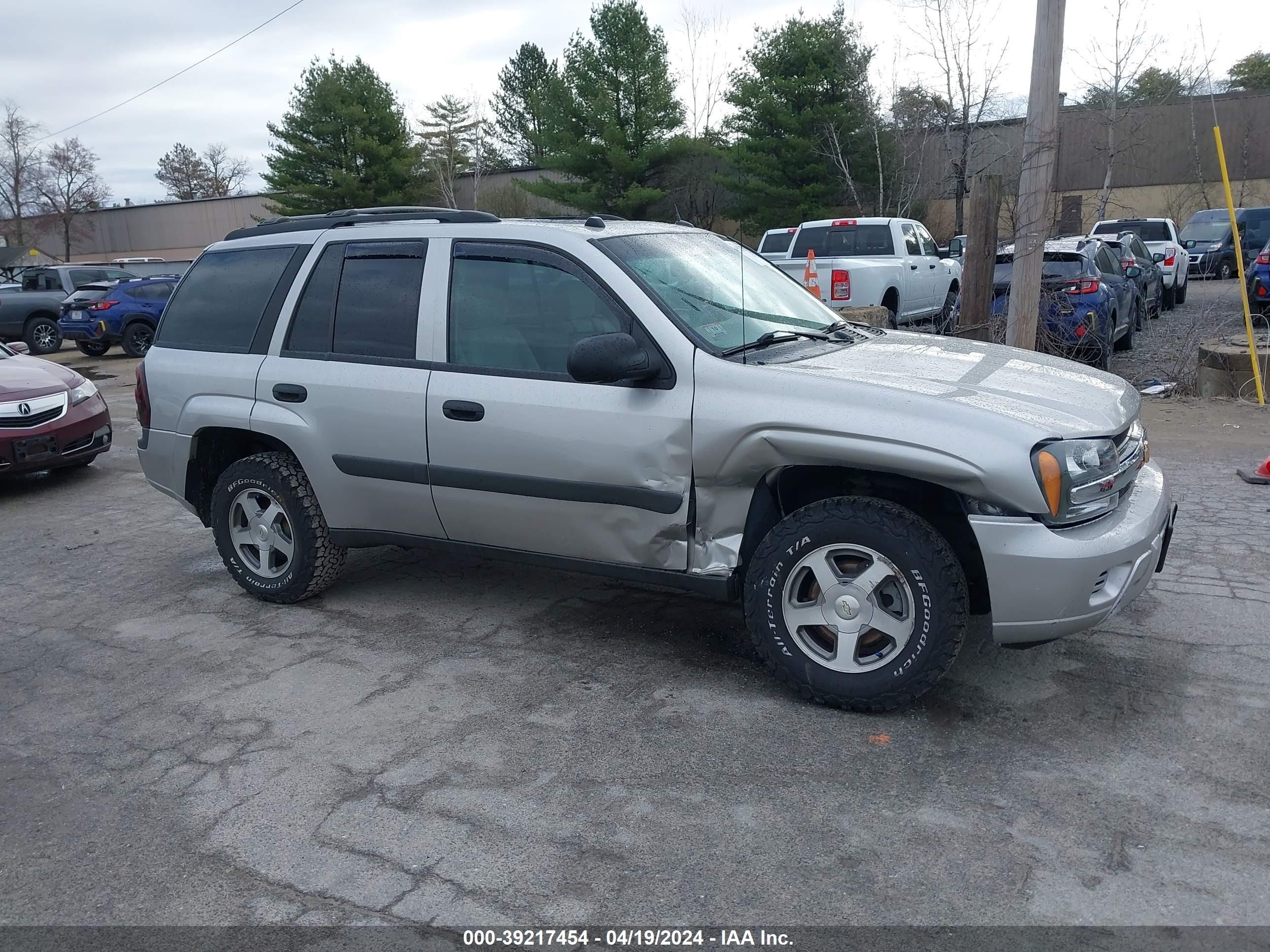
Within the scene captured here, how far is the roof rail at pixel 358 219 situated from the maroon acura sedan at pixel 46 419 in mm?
3738

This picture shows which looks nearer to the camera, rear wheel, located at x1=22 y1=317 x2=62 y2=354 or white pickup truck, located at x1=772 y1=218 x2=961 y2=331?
white pickup truck, located at x1=772 y1=218 x2=961 y2=331

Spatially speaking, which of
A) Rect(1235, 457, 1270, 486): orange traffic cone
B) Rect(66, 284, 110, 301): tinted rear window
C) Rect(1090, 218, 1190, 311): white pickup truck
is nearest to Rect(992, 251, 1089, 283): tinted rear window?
Rect(1235, 457, 1270, 486): orange traffic cone

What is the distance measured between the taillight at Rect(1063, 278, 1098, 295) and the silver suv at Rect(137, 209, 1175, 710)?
7.27 meters

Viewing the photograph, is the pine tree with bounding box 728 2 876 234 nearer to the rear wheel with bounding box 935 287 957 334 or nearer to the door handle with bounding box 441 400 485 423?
the rear wheel with bounding box 935 287 957 334

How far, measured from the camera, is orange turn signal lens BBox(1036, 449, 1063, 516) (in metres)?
3.44

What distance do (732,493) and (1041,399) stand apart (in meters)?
1.18

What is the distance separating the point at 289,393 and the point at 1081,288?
9434 millimetres

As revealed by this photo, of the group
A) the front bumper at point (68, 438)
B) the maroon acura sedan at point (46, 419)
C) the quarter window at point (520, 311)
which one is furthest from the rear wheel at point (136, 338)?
the quarter window at point (520, 311)

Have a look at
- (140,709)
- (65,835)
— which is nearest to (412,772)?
(65,835)

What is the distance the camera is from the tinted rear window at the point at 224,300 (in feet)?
17.1

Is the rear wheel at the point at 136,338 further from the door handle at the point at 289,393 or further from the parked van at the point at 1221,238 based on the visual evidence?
the parked van at the point at 1221,238

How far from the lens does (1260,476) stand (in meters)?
6.92

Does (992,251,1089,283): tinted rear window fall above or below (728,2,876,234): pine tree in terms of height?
below

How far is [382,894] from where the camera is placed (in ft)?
9.44
